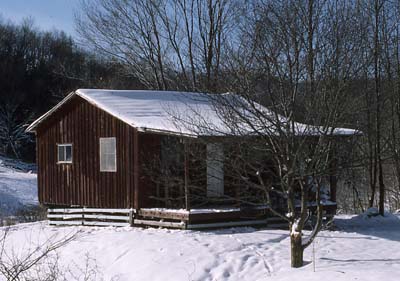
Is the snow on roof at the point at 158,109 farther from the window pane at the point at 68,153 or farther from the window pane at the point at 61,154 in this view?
the window pane at the point at 68,153

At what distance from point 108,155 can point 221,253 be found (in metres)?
5.60

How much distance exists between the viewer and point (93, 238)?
15234mm

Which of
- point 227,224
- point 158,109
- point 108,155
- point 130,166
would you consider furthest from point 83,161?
point 227,224

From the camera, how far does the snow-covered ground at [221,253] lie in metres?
11.5

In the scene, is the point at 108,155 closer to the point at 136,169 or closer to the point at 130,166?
the point at 130,166

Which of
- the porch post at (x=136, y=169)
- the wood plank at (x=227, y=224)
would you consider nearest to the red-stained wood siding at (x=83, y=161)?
the porch post at (x=136, y=169)

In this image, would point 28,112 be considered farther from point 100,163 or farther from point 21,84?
point 100,163

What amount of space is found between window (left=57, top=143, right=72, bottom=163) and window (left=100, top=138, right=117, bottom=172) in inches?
60.5

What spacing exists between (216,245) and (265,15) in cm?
532

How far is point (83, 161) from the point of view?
17.8m

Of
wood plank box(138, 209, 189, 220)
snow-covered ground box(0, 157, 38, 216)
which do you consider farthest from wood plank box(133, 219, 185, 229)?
snow-covered ground box(0, 157, 38, 216)

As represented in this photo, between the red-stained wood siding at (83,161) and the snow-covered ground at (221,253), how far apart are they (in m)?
1.25

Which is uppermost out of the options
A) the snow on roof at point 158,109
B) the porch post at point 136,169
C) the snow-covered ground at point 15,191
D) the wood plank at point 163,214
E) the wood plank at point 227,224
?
the snow on roof at point 158,109

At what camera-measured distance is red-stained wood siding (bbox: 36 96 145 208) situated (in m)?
16.7
